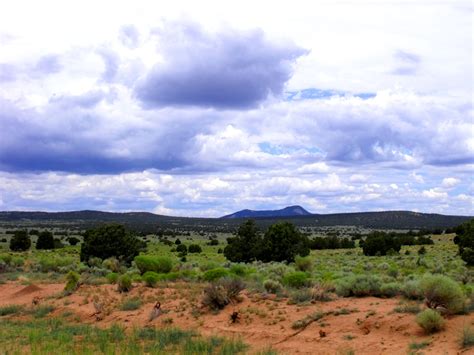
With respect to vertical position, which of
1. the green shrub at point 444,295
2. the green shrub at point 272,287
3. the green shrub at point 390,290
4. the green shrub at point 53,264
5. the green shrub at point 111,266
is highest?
the green shrub at point 444,295

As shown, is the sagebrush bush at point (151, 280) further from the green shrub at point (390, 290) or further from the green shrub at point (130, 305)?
Result: the green shrub at point (390, 290)

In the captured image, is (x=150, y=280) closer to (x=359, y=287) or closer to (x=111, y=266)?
(x=359, y=287)

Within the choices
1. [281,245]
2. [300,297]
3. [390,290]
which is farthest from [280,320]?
[281,245]

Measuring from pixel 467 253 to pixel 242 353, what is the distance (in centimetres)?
3280

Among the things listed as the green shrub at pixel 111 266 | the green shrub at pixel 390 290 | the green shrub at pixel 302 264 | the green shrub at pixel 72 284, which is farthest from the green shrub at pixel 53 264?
the green shrub at pixel 390 290

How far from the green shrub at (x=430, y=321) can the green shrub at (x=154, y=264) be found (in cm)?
2134

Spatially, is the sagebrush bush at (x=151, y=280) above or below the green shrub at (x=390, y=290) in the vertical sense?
below

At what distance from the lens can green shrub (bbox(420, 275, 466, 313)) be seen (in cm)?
1722

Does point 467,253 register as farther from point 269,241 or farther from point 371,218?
point 371,218

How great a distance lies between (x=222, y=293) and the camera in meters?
22.8

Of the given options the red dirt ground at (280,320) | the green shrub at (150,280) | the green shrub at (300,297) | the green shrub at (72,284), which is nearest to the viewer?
the red dirt ground at (280,320)

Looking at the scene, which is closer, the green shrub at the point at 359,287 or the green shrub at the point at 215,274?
the green shrub at the point at 359,287

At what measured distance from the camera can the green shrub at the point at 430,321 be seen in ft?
52.7

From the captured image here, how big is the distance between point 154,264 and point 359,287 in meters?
16.5
